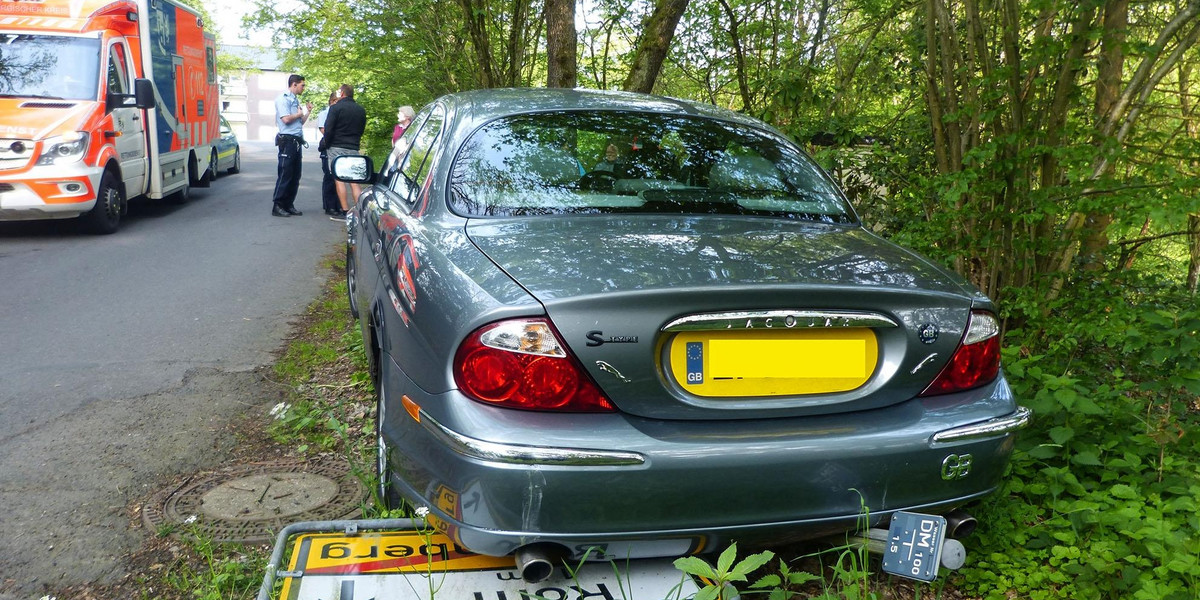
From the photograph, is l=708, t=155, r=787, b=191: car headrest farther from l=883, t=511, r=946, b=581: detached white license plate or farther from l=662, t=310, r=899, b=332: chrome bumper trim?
l=883, t=511, r=946, b=581: detached white license plate

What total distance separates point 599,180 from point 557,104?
569mm

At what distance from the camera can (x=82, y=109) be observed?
9422mm

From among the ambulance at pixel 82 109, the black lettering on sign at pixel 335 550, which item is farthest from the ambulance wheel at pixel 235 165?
the black lettering on sign at pixel 335 550

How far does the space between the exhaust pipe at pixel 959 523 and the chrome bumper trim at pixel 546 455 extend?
986mm

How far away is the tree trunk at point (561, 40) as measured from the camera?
895cm

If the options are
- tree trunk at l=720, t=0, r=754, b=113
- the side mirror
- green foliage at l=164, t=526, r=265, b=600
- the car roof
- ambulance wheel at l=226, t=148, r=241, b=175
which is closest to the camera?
green foliage at l=164, t=526, r=265, b=600

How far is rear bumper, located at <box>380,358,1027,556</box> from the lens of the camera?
2.17 meters

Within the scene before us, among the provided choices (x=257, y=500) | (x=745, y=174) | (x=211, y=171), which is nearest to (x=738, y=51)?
(x=745, y=174)

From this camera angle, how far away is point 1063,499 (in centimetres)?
319

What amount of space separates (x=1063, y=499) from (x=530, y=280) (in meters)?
2.10

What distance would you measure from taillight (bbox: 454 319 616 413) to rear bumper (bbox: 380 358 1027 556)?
1.2 inches

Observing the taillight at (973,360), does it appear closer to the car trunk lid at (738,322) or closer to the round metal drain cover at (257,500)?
the car trunk lid at (738,322)

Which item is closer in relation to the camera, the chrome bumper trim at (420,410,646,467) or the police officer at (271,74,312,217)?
the chrome bumper trim at (420,410,646,467)

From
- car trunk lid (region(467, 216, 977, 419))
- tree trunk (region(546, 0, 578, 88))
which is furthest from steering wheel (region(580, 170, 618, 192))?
tree trunk (region(546, 0, 578, 88))
